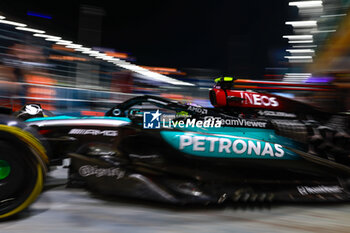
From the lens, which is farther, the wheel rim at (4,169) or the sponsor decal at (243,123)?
the sponsor decal at (243,123)

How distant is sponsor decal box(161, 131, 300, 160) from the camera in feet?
7.39

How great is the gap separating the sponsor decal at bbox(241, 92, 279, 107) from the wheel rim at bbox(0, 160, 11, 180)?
2.02 meters

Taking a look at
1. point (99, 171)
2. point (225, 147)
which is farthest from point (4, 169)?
point (225, 147)

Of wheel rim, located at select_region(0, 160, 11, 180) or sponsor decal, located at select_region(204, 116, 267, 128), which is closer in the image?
wheel rim, located at select_region(0, 160, 11, 180)

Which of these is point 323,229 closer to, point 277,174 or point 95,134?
point 277,174

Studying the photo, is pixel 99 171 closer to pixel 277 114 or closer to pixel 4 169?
pixel 4 169

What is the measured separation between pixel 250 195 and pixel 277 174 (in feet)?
0.86

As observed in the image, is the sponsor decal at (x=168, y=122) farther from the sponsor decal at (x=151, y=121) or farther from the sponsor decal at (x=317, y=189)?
the sponsor decal at (x=317, y=189)

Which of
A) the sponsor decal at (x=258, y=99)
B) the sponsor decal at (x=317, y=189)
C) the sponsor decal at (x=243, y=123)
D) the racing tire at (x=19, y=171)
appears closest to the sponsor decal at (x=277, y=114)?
the sponsor decal at (x=258, y=99)

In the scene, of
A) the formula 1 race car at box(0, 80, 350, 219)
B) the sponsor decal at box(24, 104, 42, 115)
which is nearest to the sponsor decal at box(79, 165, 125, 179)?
the formula 1 race car at box(0, 80, 350, 219)

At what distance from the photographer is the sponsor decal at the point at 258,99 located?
9.05 ft

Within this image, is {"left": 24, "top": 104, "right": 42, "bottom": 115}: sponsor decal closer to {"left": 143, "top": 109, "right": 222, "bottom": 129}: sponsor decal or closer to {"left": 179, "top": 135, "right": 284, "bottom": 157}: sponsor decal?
{"left": 143, "top": 109, "right": 222, "bottom": 129}: sponsor decal

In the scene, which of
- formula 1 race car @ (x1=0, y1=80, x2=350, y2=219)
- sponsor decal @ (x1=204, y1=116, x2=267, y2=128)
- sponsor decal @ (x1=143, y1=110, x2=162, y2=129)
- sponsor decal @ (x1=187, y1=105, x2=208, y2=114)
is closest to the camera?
formula 1 race car @ (x1=0, y1=80, x2=350, y2=219)

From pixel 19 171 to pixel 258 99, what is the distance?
6.79 feet
